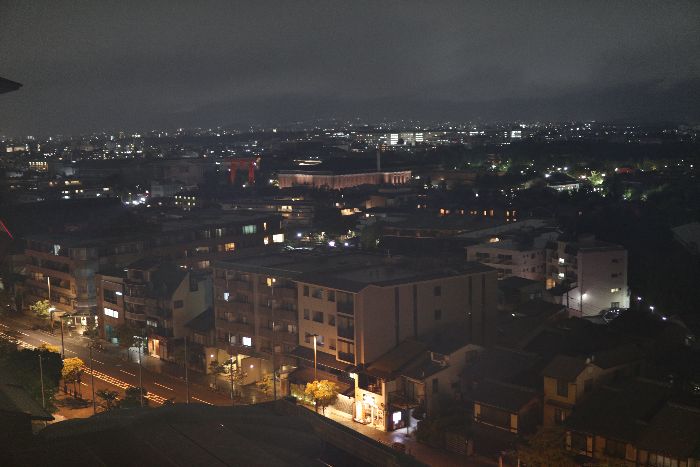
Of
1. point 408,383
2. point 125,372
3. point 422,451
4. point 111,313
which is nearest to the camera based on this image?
point 422,451

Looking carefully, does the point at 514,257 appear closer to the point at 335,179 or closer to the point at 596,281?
the point at 596,281

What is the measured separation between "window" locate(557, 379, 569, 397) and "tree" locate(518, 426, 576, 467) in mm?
487

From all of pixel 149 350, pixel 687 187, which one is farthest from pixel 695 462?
pixel 687 187

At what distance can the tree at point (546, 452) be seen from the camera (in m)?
4.33

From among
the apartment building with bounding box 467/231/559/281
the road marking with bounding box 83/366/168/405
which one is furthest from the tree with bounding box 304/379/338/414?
the apartment building with bounding box 467/231/559/281

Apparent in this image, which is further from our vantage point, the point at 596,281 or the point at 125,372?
the point at 596,281

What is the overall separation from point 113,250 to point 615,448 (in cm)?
686

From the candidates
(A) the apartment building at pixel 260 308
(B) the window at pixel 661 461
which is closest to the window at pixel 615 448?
(B) the window at pixel 661 461

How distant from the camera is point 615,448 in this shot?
4.41m

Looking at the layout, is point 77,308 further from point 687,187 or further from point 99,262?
point 687,187

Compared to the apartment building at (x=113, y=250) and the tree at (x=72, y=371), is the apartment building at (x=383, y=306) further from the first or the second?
the apartment building at (x=113, y=250)

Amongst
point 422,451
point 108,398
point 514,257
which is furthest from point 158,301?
point 514,257

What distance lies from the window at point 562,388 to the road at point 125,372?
2.52 meters

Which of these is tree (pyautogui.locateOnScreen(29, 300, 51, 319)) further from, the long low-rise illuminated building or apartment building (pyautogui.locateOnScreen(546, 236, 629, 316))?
the long low-rise illuminated building
